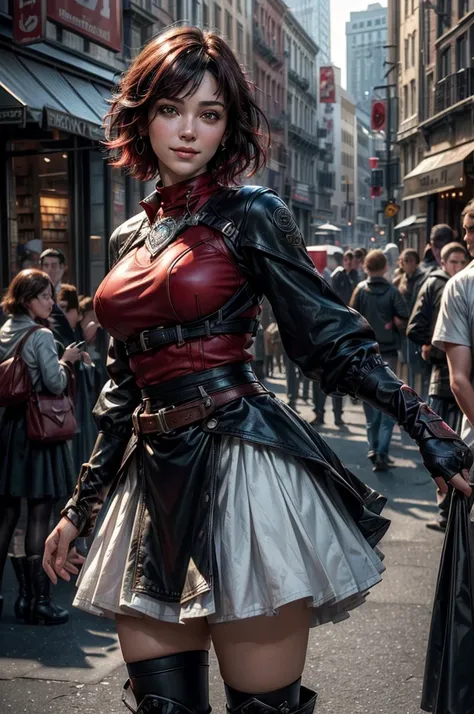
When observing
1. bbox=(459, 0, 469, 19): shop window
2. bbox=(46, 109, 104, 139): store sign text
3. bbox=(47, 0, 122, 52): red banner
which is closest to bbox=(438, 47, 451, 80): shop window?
bbox=(459, 0, 469, 19): shop window

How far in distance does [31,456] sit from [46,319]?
86cm

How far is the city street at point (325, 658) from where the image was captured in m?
4.49

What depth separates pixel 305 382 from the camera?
53.9 ft

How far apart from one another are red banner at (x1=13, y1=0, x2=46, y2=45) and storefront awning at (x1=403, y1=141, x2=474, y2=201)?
13.1m

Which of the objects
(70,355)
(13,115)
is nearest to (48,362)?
(70,355)

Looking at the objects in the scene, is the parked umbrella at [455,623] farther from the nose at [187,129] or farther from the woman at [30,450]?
the woman at [30,450]

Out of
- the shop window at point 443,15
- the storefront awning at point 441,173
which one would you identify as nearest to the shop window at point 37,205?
the storefront awning at point 441,173

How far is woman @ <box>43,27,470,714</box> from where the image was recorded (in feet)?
8.50

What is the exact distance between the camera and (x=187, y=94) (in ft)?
9.00

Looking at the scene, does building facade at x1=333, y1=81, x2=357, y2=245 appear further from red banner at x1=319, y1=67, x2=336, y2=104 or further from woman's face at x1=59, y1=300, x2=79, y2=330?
woman's face at x1=59, y1=300, x2=79, y2=330

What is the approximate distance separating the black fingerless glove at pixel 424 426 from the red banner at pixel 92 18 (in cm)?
1054

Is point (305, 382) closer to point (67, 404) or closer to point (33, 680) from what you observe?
point (67, 404)

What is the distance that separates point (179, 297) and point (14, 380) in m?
3.44

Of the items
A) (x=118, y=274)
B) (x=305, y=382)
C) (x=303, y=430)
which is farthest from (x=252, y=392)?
(x=305, y=382)
